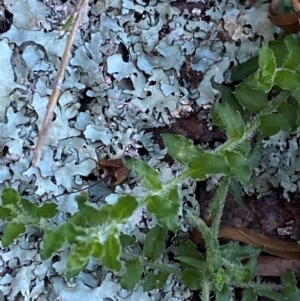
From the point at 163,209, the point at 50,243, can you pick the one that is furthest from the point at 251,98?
the point at 50,243

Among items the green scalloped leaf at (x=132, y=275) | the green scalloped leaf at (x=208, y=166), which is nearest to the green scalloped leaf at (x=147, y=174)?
the green scalloped leaf at (x=208, y=166)

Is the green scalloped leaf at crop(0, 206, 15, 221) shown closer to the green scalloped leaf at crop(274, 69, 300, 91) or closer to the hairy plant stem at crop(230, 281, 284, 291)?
the hairy plant stem at crop(230, 281, 284, 291)

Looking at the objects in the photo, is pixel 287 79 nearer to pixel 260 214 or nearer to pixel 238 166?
pixel 238 166

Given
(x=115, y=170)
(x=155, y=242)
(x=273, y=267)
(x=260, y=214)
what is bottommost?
(x=273, y=267)

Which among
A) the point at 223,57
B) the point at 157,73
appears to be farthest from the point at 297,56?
the point at 157,73

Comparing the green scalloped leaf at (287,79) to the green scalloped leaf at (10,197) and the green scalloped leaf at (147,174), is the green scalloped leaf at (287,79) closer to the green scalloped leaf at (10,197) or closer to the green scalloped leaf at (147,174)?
the green scalloped leaf at (147,174)

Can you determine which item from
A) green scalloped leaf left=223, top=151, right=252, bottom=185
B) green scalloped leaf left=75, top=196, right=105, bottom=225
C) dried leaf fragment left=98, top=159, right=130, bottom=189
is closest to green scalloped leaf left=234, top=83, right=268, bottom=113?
green scalloped leaf left=223, top=151, right=252, bottom=185
